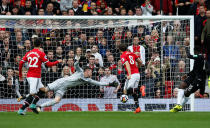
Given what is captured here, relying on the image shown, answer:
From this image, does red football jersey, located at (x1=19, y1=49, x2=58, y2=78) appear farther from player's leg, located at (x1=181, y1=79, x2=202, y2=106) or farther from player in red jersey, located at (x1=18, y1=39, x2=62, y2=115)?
player's leg, located at (x1=181, y1=79, x2=202, y2=106)

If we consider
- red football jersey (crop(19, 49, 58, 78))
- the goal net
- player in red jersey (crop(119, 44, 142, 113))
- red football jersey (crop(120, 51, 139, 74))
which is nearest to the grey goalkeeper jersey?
player in red jersey (crop(119, 44, 142, 113))

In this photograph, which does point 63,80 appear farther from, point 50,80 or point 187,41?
point 187,41

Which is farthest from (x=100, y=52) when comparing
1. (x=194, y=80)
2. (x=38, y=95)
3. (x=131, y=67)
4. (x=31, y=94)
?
(x=194, y=80)

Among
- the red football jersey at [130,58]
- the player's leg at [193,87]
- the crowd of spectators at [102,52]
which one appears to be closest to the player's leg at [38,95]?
the crowd of spectators at [102,52]

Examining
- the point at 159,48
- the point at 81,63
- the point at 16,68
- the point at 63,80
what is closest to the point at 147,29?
the point at 159,48

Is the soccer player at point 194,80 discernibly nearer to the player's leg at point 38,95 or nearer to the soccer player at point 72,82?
the soccer player at point 72,82

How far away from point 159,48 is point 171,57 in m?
0.45

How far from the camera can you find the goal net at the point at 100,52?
13.5 m

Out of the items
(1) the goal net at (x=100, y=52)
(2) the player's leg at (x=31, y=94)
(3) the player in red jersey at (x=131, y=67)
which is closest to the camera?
(2) the player's leg at (x=31, y=94)

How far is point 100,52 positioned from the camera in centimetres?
1398

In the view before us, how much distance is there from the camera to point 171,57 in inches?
536

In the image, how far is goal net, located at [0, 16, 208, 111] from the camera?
1347 cm

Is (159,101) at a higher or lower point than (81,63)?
lower

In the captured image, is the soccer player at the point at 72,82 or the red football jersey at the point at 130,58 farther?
the soccer player at the point at 72,82
